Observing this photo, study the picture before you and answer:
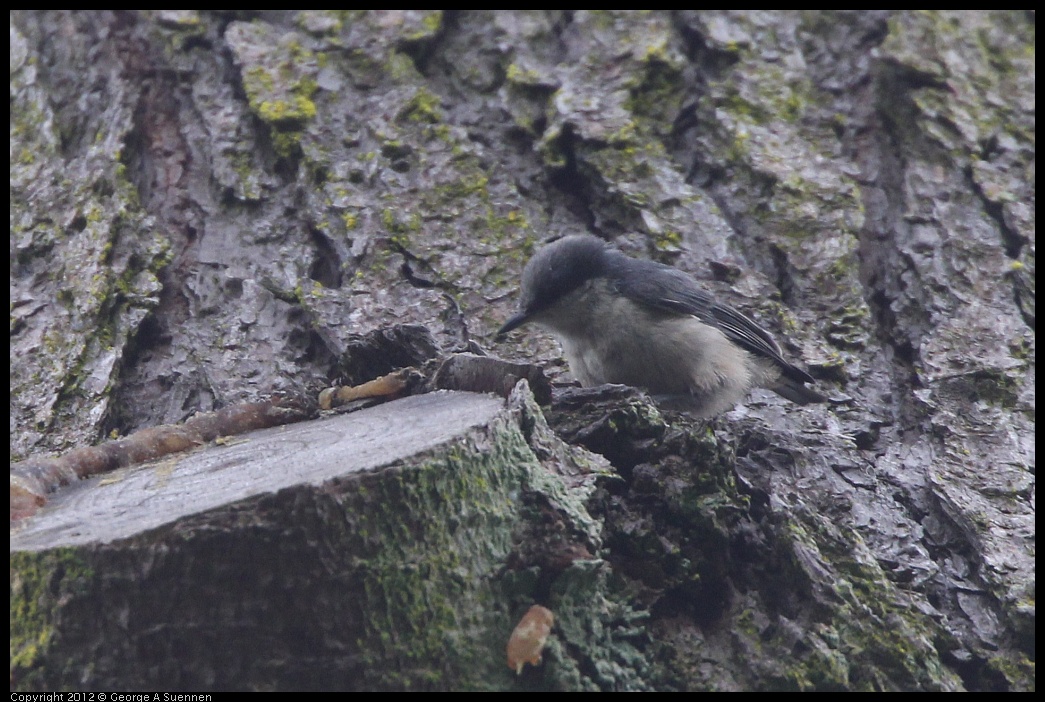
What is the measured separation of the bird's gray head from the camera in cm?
347

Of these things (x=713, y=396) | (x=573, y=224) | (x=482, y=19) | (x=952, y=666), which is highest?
(x=482, y=19)

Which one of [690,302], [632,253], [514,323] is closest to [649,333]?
[690,302]

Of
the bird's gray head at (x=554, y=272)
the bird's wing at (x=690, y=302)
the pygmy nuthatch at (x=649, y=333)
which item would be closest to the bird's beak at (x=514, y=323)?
the bird's gray head at (x=554, y=272)

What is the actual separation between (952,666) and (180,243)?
9.11 feet

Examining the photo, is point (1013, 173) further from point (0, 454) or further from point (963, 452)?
point (0, 454)

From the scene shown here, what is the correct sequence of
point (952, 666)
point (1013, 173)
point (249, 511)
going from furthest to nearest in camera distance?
point (1013, 173)
point (952, 666)
point (249, 511)

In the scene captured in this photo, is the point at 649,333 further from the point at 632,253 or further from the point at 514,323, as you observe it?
the point at 514,323

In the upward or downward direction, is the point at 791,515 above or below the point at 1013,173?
below

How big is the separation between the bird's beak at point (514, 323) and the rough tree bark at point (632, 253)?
37 millimetres

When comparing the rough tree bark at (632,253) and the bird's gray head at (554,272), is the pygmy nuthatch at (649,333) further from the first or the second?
the rough tree bark at (632,253)

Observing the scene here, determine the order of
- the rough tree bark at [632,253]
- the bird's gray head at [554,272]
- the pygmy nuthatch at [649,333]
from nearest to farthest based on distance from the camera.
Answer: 1. the rough tree bark at [632,253]
2. the bird's gray head at [554,272]
3. the pygmy nuthatch at [649,333]

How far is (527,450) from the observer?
2143 millimetres

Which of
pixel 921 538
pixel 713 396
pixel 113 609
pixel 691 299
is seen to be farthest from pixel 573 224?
pixel 113 609

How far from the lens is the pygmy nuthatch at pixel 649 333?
146 inches
